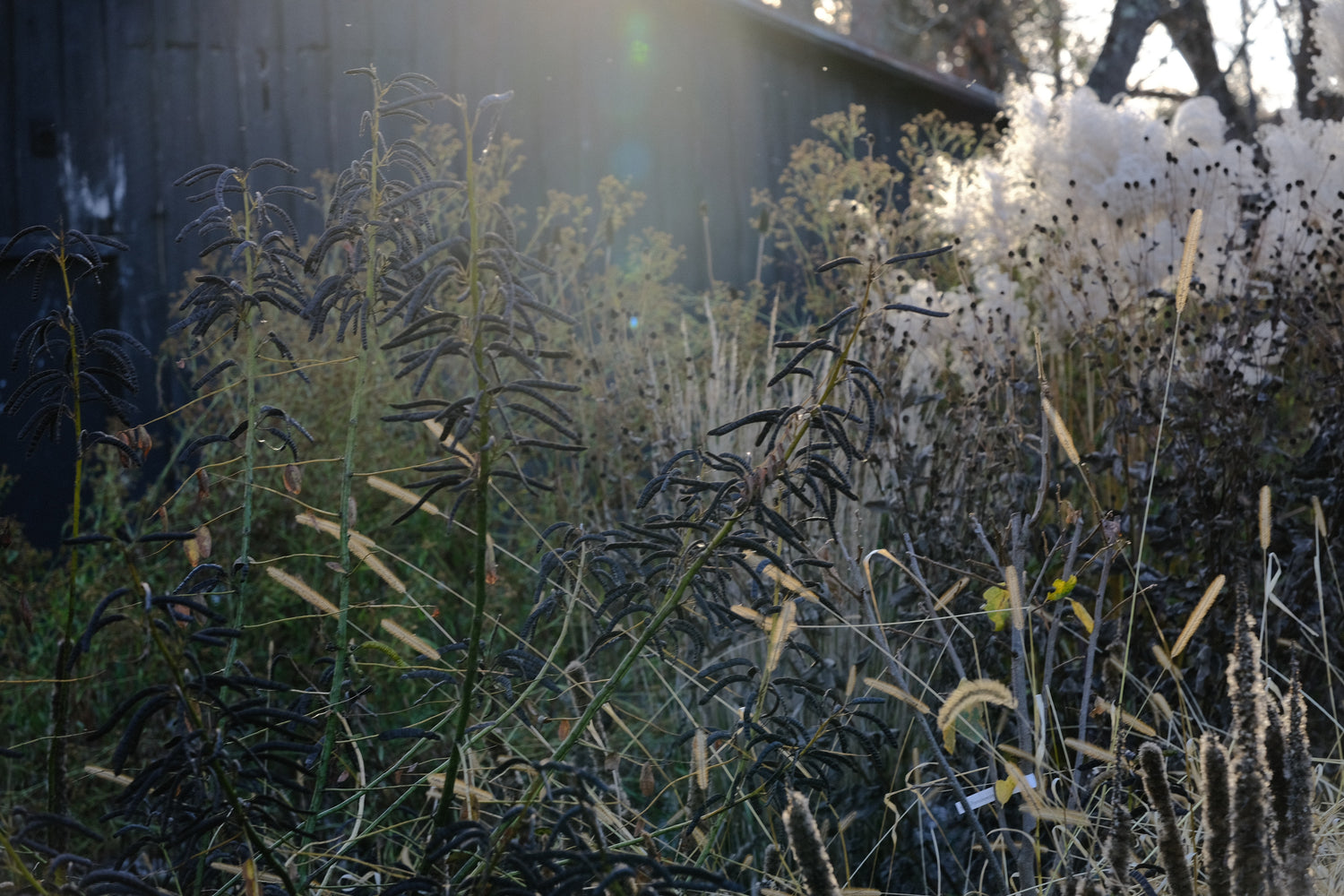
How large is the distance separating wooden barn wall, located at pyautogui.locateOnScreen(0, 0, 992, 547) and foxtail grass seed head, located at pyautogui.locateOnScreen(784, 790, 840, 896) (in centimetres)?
711

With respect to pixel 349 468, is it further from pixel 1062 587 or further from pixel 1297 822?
pixel 1297 822

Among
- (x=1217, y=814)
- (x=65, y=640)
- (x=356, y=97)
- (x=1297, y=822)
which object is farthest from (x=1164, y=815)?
(x=356, y=97)

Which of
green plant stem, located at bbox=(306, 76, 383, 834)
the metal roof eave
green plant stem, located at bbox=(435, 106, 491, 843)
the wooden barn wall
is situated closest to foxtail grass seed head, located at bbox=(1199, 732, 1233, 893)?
green plant stem, located at bbox=(435, 106, 491, 843)

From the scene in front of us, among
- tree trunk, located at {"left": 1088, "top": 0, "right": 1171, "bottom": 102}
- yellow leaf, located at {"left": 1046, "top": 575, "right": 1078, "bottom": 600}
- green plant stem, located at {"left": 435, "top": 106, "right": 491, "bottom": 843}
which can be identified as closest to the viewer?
green plant stem, located at {"left": 435, "top": 106, "right": 491, "bottom": 843}

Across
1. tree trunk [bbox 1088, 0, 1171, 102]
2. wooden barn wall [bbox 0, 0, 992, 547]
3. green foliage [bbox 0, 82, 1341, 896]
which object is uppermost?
tree trunk [bbox 1088, 0, 1171, 102]

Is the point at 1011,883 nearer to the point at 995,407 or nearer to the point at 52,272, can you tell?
the point at 995,407

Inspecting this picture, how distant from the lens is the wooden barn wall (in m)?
7.26

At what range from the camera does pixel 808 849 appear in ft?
3.79

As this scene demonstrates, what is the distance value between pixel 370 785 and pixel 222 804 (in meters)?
0.21

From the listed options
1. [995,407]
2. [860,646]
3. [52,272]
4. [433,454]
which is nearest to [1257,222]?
[995,407]

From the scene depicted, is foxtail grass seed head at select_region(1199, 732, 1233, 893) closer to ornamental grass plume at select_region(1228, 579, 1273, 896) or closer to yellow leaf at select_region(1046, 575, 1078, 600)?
ornamental grass plume at select_region(1228, 579, 1273, 896)

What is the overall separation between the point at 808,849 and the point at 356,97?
7658 mm

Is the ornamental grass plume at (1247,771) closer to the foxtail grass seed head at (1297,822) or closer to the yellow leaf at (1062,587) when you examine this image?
the foxtail grass seed head at (1297,822)

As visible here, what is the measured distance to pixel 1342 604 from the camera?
9.77 ft
